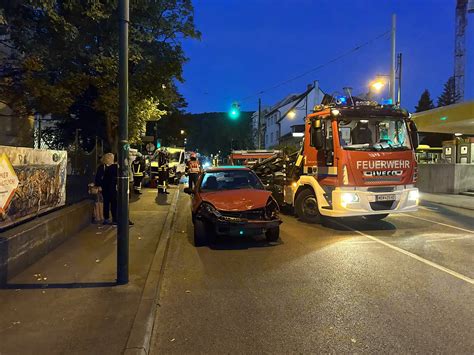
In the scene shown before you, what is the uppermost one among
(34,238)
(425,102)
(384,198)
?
(425,102)

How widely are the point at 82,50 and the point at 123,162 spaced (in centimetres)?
556

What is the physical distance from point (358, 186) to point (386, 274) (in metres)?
3.72

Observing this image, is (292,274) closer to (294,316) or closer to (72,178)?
(294,316)

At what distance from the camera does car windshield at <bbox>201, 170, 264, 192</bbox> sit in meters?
10.3

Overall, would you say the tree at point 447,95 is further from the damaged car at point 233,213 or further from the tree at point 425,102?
the damaged car at point 233,213

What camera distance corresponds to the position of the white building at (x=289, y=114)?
199 feet

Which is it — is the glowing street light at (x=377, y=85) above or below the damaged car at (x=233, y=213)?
above

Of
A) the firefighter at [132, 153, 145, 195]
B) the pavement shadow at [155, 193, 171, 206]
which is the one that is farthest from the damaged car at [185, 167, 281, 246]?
the firefighter at [132, 153, 145, 195]

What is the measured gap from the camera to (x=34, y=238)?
24.2 ft

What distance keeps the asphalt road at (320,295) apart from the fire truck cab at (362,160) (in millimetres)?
849

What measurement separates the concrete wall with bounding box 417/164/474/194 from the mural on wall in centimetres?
1823

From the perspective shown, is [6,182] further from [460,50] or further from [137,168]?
[460,50]

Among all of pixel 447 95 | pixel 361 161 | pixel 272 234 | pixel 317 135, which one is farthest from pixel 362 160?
pixel 447 95

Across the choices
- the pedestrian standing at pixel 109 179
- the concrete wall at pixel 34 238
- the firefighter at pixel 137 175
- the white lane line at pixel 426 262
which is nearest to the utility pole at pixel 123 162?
the concrete wall at pixel 34 238
